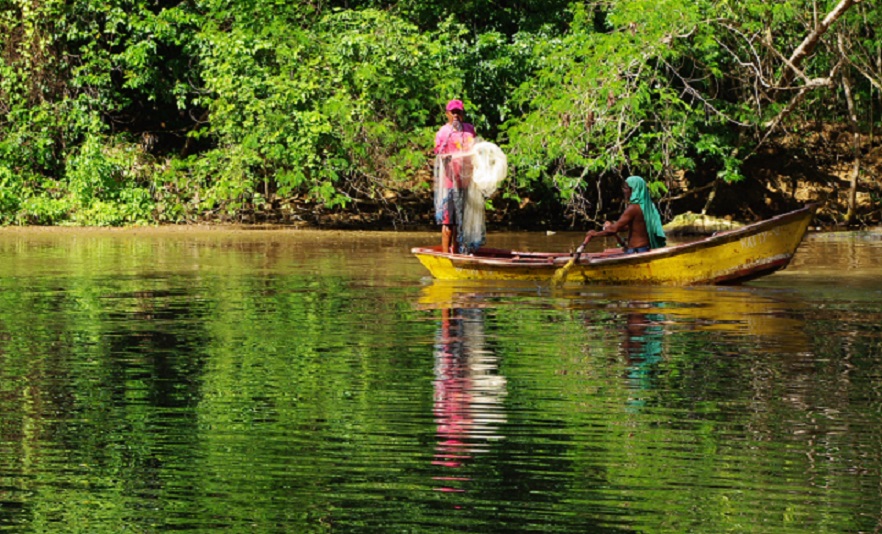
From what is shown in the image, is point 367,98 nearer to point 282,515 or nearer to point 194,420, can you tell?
point 194,420

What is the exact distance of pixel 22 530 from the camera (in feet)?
22.6

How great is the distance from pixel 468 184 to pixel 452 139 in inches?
25.3

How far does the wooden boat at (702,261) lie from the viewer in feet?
56.2

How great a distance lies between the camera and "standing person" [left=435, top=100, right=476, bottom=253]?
18688 mm

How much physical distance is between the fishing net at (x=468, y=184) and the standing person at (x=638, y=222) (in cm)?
187

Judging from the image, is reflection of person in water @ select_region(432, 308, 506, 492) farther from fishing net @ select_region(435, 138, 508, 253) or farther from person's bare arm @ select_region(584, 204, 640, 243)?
fishing net @ select_region(435, 138, 508, 253)

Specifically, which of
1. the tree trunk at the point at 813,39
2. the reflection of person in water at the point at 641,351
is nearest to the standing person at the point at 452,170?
the reflection of person in water at the point at 641,351

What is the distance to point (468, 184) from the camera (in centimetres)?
1909

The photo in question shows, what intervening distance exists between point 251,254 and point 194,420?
13.2m

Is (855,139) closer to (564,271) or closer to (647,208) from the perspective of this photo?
(647,208)

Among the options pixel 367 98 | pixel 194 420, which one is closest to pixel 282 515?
pixel 194 420

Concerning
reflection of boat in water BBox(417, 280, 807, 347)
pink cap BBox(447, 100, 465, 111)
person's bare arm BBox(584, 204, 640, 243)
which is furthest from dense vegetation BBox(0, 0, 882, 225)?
reflection of boat in water BBox(417, 280, 807, 347)

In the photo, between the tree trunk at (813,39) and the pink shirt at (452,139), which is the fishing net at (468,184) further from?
the tree trunk at (813,39)

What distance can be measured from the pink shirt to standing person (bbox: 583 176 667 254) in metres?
2.01
